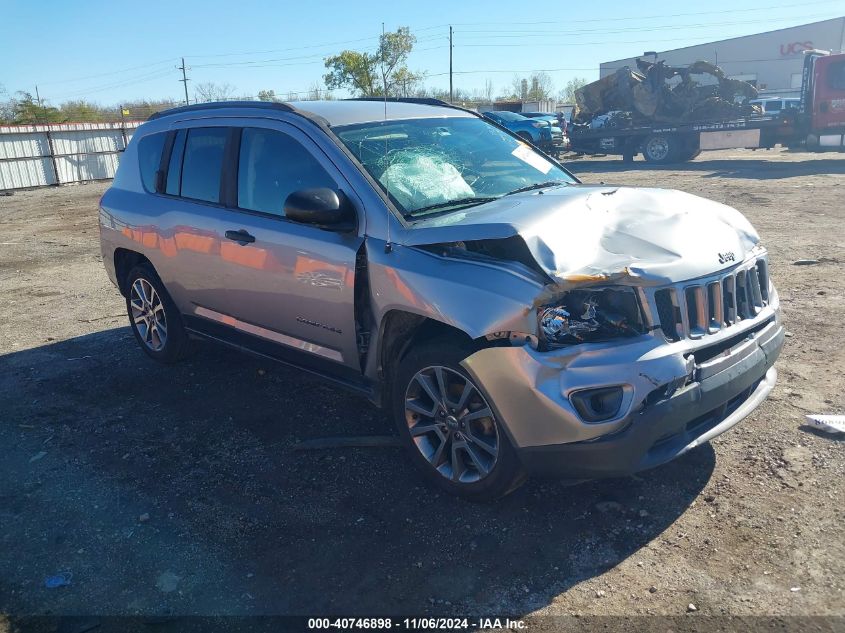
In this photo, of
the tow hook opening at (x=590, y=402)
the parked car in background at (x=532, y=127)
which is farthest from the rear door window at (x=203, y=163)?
the parked car in background at (x=532, y=127)

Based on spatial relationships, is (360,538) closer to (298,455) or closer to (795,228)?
(298,455)

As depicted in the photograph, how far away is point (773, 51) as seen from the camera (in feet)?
168

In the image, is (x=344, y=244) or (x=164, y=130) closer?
(x=344, y=244)

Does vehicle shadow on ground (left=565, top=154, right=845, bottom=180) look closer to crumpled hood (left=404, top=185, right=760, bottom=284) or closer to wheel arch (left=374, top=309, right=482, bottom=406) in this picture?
crumpled hood (left=404, top=185, right=760, bottom=284)

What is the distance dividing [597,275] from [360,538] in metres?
1.65

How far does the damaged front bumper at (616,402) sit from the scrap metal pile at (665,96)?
21293 millimetres

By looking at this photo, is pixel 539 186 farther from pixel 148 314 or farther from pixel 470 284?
pixel 148 314

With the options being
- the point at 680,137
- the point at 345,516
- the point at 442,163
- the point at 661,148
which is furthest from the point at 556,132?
the point at 345,516

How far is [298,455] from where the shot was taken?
4.19m

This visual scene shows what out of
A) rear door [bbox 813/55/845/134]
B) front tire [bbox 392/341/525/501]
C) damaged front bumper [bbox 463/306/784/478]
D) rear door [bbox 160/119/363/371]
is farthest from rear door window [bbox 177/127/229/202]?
rear door [bbox 813/55/845/134]

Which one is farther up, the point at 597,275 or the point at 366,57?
the point at 366,57

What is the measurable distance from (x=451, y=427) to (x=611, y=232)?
1239 millimetres

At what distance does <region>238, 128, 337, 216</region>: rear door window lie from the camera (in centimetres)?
411

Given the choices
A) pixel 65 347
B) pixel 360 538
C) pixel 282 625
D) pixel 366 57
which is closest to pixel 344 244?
pixel 360 538
